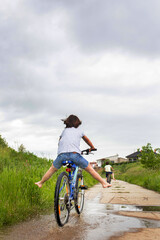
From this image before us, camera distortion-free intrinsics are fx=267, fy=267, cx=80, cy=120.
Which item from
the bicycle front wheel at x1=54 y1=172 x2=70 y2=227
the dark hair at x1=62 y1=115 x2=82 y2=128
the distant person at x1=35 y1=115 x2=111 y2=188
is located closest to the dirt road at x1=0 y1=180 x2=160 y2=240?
the bicycle front wheel at x1=54 y1=172 x2=70 y2=227

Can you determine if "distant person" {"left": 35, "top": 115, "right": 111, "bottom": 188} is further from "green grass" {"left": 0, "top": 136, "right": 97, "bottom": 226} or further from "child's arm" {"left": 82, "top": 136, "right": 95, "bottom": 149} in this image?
"green grass" {"left": 0, "top": 136, "right": 97, "bottom": 226}

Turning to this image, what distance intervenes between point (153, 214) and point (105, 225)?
59.9 inches

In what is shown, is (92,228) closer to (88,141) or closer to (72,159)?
(72,159)

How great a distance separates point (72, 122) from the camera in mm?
5051

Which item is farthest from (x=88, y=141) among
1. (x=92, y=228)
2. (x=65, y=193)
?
(x=92, y=228)

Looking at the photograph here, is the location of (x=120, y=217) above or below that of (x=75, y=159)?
below

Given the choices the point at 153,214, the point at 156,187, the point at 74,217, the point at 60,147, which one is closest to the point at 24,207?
the point at 74,217

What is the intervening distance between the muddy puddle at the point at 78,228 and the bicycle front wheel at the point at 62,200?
0.49 ft

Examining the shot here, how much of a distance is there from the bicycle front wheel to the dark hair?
102 cm

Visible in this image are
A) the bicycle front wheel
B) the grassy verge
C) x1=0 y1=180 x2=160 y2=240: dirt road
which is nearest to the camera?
x1=0 y1=180 x2=160 y2=240: dirt road

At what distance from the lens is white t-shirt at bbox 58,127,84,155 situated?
14.9 feet

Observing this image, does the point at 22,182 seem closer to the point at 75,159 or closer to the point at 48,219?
the point at 48,219

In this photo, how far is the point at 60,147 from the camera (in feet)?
15.2

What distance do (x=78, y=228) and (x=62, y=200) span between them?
481mm
